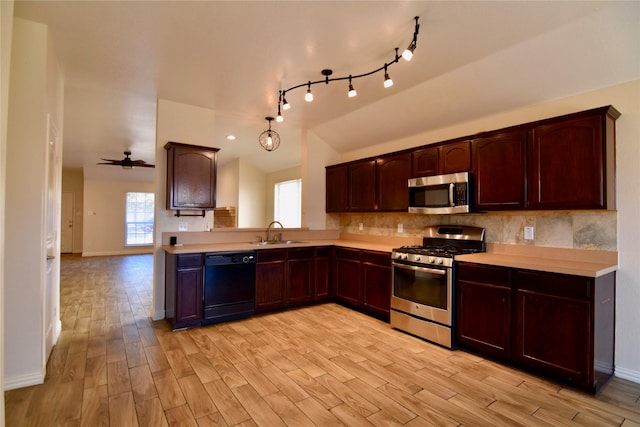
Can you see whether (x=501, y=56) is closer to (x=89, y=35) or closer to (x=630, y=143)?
(x=630, y=143)

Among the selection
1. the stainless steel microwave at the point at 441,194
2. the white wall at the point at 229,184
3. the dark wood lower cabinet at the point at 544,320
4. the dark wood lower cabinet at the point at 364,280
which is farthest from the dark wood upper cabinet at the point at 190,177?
the white wall at the point at 229,184

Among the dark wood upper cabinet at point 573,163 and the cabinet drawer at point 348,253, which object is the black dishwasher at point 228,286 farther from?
the dark wood upper cabinet at point 573,163

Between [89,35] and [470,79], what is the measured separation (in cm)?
334

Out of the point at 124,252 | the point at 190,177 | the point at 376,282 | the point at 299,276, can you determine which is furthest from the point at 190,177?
the point at 124,252

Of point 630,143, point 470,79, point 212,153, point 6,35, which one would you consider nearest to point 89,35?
point 6,35

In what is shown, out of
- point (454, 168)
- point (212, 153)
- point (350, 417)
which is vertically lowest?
point (350, 417)

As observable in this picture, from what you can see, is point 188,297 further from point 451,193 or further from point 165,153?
point 451,193

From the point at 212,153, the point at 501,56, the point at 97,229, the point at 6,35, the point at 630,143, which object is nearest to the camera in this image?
the point at 6,35

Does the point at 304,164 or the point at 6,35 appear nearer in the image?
the point at 6,35

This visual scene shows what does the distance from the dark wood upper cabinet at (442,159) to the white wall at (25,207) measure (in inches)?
139

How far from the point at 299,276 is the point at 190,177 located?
1.85m

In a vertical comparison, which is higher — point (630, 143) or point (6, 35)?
point (6, 35)

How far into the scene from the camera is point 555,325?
94.8 inches

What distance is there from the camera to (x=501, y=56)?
2.79 metres
